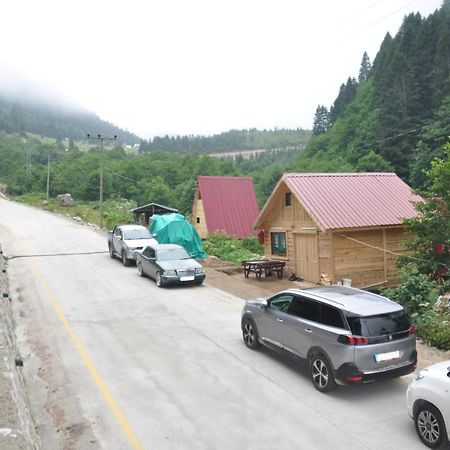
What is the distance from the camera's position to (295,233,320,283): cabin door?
20.5 metres

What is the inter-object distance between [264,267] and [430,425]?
1540cm

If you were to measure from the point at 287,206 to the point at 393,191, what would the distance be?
17.7ft

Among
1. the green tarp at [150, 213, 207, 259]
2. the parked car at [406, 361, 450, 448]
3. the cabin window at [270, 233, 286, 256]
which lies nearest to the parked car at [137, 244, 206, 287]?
the cabin window at [270, 233, 286, 256]

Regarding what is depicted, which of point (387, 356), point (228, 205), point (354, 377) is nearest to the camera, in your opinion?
point (354, 377)

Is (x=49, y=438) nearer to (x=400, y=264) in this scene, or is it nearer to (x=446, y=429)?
(x=446, y=429)

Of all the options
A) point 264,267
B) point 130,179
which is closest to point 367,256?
point 264,267

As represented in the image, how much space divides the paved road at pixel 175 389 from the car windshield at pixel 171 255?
10.8 ft

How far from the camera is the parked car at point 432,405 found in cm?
600

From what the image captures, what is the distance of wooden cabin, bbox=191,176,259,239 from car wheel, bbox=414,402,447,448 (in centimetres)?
3326

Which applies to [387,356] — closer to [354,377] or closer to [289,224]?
[354,377]

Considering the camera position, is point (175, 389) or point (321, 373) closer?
point (321, 373)

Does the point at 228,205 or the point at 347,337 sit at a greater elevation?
the point at 228,205

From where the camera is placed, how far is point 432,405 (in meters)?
6.20

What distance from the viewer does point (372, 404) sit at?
7.70 metres
